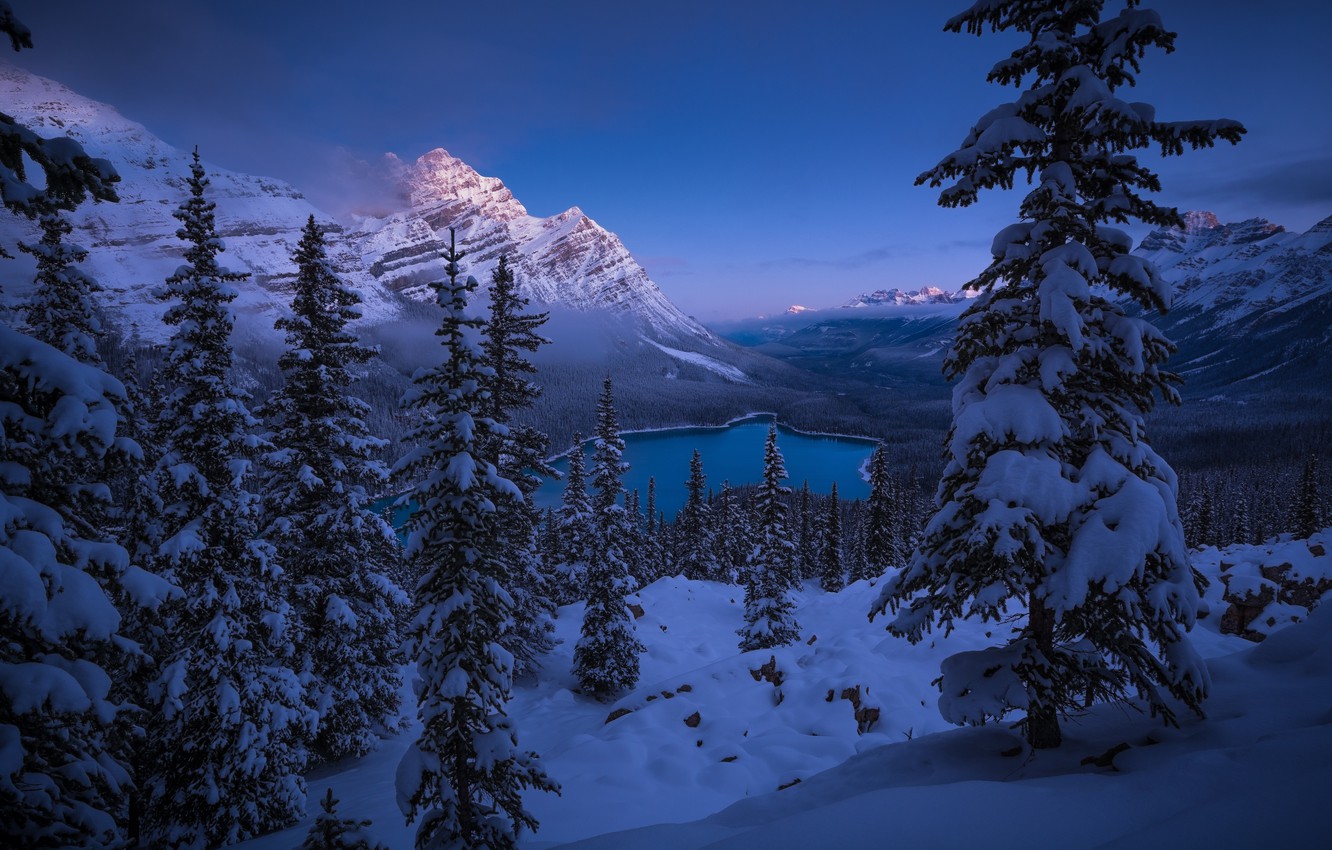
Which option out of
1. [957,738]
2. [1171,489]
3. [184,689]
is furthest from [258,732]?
[1171,489]

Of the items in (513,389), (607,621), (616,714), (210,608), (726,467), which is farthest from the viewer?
(726,467)

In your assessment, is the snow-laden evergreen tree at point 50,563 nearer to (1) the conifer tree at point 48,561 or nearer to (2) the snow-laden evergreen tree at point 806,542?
(1) the conifer tree at point 48,561

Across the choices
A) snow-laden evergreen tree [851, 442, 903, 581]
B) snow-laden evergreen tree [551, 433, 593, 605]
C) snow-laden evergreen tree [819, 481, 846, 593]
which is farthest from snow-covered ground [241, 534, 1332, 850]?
snow-laden evergreen tree [819, 481, 846, 593]

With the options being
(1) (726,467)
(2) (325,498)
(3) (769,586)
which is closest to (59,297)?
(2) (325,498)

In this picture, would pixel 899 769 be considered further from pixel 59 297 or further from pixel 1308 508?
pixel 1308 508

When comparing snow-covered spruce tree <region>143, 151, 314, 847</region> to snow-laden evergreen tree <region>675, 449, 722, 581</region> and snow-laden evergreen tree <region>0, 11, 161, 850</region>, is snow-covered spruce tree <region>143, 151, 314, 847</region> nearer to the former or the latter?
snow-laden evergreen tree <region>0, 11, 161, 850</region>

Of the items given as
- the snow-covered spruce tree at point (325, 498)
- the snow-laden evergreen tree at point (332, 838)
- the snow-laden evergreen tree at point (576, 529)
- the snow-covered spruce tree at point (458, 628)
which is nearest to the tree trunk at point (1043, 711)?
the snow-covered spruce tree at point (458, 628)

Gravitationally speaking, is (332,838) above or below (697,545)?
above

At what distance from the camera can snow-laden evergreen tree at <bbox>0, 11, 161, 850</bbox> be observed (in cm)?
442

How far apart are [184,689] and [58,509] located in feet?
24.2

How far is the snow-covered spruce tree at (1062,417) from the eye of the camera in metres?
5.43

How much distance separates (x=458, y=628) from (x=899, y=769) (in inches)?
264

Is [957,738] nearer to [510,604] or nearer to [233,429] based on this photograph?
[510,604]

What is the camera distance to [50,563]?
475 centimetres
